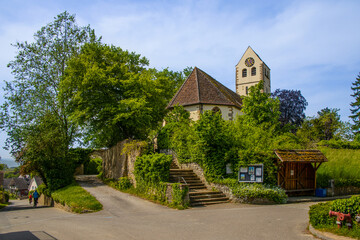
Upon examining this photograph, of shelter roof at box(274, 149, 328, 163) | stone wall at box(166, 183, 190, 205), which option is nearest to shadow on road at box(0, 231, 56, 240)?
stone wall at box(166, 183, 190, 205)

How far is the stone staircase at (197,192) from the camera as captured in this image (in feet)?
52.5

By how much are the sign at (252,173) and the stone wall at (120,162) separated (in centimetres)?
683

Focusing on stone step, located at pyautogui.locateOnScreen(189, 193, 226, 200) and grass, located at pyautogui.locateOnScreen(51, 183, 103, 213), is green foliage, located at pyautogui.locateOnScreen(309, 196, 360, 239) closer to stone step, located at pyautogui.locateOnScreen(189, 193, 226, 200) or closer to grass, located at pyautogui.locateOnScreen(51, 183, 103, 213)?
stone step, located at pyautogui.locateOnScreen(189, 193, 226, 200)

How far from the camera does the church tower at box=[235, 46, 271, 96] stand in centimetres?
4609

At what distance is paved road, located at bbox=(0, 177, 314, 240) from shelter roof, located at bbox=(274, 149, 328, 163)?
2714mm

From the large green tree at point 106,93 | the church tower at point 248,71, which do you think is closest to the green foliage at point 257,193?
the large green tree at point 106,93

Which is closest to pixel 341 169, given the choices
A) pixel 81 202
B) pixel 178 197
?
pixel 178 197

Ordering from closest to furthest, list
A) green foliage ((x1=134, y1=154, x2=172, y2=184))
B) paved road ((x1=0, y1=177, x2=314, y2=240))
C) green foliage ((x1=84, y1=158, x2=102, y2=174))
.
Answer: paved road ((x1=0, y1=177, x2=314, y2=240)) < green foliage ((x1=134, y1=154, x2=172, y2=184)) < green foliage ((x1=84, y1=158, x2=102, y2=174))

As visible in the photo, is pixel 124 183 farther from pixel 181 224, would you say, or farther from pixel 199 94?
pixel 199 94

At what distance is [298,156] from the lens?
17656mm

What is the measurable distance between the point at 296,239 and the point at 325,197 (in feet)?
37.4

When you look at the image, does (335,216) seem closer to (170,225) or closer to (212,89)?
(170,225)

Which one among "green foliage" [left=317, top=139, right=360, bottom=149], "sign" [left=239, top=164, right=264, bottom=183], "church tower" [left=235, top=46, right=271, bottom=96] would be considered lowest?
"sign" [left=239, top=164, right=264, bottom=183]

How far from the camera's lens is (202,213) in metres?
13.3
